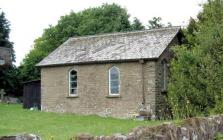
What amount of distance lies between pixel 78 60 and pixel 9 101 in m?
23.3

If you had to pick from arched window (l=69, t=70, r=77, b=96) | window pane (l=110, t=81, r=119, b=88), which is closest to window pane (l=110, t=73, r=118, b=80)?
window pane (l=110, t=81, r=119, b=88)

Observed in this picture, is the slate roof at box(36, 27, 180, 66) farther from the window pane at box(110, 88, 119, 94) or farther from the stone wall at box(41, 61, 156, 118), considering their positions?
the window pane at box(110, 88, 119, 94)

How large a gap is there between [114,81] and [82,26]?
37.0 meters

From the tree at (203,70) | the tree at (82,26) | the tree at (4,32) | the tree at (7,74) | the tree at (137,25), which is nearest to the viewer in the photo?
the tree at (203,70)

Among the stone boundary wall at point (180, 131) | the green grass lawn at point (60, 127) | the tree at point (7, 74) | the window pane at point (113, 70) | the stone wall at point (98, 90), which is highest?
the tree at point (7, 74)

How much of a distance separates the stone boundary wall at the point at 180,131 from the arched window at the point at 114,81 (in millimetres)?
20336

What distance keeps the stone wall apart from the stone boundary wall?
18.9 m

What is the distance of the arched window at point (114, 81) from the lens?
30.0 m

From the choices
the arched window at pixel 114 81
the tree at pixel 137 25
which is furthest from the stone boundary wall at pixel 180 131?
the tree at pixel 137 25

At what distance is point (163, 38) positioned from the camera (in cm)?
2978

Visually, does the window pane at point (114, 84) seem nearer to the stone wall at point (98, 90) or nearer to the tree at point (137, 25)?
the stone wall at point (98, 90)

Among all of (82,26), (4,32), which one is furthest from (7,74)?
(82,26)

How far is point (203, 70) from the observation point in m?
21.2

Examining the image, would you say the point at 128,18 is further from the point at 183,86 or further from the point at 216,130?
the point at 216,130
